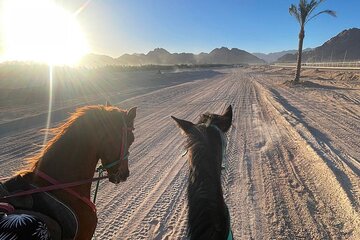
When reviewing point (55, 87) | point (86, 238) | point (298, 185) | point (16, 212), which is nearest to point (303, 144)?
point (298, 185)

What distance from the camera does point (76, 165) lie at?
9.29 feet

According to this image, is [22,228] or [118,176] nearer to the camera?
[22,228]

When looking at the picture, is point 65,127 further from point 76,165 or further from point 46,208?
point 46,208

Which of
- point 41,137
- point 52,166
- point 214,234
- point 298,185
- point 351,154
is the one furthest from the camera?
point 41,137

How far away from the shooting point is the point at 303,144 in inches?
339

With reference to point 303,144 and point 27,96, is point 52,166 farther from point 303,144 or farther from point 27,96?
point 27,96

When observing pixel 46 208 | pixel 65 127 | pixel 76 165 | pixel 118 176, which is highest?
pixel 65 127

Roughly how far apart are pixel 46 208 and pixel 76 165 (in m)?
0.46

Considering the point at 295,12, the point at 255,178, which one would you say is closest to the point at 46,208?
the point at 255,178

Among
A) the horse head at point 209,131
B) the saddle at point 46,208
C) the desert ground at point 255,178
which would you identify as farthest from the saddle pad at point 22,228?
the desert ground at point 255,178

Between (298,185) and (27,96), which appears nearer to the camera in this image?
(298,185)

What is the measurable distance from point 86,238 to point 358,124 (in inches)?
415

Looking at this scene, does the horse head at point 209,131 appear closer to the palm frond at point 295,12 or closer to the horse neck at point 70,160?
the horse neck at point 70,160

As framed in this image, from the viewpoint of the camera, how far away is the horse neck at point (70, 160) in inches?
106
